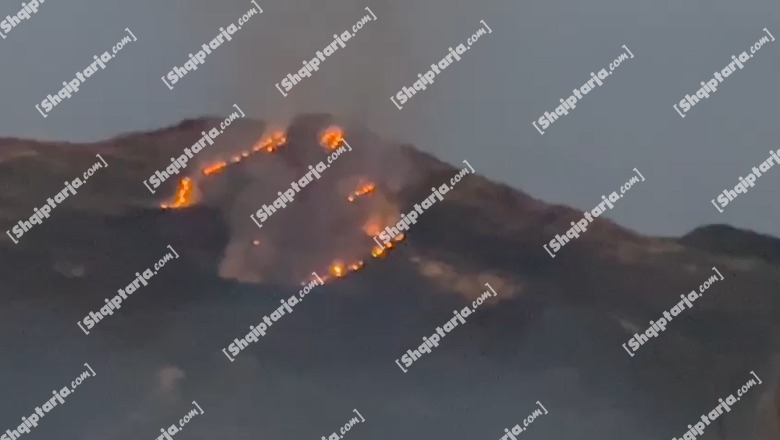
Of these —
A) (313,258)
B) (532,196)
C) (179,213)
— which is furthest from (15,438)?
(532,196)

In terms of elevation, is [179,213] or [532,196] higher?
[179,213]

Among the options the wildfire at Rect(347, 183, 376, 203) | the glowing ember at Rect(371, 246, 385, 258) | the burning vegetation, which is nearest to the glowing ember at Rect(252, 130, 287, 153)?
the burning vegetation

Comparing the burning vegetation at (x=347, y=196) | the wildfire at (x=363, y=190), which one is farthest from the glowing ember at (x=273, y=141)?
the wildfire at (x=363, y=190)

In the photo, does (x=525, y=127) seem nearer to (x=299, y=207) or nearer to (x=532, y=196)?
(x=532, y=196)

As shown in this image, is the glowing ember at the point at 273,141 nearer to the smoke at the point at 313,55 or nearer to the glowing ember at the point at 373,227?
the smoke at the point at 313,55

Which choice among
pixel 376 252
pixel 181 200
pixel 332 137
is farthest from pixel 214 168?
pixel 376 252

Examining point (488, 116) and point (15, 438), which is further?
point (488, 116)

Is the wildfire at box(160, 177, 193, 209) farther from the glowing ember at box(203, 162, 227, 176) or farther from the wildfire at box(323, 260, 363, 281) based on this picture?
the wildfire at box(323, 260, 363, 281)

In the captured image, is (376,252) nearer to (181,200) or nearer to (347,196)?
(347,196)
